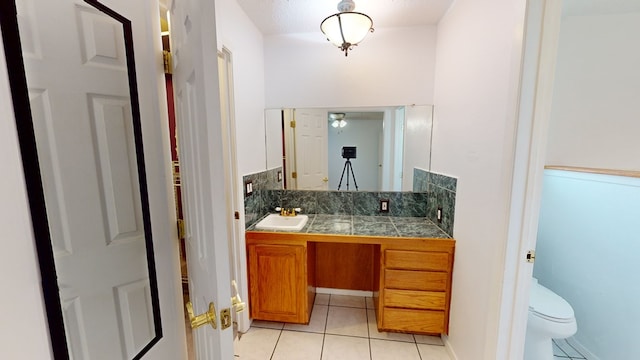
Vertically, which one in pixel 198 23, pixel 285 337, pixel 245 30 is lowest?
pixel 285 337

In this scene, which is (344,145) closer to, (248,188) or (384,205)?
(384,205)

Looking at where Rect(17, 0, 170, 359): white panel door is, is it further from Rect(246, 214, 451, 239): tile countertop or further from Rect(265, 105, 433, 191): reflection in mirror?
Rect(265, 105, 433, 191): reflection in mirror

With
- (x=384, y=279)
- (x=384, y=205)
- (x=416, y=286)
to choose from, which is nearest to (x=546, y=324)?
(x=416, y=286)

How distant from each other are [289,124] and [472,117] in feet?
5.11

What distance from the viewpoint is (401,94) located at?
226 cm

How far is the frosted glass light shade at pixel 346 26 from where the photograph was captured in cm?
158

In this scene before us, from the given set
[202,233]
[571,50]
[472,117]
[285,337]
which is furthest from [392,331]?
[571,50]

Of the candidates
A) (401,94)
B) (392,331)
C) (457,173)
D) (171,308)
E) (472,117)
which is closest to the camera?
(171,308)

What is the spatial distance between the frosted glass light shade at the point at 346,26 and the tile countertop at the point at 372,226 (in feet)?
4.50

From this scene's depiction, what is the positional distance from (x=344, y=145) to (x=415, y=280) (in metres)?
1.38

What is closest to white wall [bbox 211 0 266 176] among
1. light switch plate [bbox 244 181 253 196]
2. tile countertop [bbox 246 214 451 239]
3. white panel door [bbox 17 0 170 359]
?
light switch plate [bbox 244 181 253 196]

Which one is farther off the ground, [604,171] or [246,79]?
[246,79]

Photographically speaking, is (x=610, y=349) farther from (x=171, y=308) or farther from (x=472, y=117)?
(x=171, y=308)

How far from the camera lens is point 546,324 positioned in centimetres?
150
